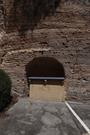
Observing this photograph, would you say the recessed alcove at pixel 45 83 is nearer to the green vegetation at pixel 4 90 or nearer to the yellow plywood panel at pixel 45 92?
the yellow plywood panel at pixel 45 92

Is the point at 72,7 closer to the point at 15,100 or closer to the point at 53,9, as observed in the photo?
the point at 53,9

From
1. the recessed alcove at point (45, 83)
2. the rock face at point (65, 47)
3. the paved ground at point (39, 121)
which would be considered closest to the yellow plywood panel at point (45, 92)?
the recessed alcove at point (45, 83)

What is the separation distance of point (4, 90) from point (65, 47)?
13.1ft

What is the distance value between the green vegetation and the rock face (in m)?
1.46

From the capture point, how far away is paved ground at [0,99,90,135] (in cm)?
1314

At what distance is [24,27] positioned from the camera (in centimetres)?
1838

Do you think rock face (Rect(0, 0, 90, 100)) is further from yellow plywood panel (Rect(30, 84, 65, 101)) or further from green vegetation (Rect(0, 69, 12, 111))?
green vegetation (Rect(0, 69, 12, 111))

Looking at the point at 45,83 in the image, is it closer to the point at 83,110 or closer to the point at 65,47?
the point at 65,47

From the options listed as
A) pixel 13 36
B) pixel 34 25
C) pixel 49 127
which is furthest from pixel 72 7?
pixel 49 127

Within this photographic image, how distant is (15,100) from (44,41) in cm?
328

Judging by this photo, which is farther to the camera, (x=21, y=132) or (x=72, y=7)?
(x=72, y=7)

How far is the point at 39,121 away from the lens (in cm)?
1446

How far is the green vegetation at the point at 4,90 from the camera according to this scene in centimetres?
1595

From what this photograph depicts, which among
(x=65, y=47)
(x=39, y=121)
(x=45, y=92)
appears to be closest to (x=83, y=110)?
(x=39, y=121)
